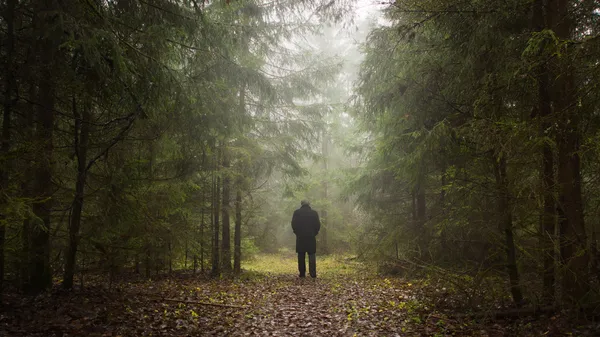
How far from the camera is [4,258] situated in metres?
5.36

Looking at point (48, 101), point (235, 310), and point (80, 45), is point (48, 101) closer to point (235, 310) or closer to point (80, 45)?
point (80, 45)

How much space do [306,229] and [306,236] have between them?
232 millimetres

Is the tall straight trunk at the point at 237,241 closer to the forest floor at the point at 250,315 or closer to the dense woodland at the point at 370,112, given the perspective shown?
the dense woodland at the point at 370,112

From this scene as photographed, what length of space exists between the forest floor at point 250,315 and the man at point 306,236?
2.62 metres

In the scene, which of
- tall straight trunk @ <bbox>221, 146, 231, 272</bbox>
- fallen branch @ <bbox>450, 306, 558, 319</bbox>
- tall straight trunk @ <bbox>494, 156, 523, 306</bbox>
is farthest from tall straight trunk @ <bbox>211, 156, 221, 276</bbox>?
tall straight trunk @ <bbox>494, 156, 523, 306</bbox>

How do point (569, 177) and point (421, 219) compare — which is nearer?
point (569, 177)

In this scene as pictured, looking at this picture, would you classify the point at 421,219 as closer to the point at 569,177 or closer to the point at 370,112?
the point at 370,112

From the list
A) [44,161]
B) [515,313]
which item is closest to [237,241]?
[44,161]

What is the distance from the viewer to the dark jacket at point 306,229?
11.3 m

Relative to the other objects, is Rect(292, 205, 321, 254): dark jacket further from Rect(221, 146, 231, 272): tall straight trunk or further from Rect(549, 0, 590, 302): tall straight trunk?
Rect(549, 0, 590, 302): tall straight trunk

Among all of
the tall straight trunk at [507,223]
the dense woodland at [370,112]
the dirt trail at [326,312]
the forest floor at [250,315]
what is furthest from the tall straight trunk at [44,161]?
the tall straight trunk at [507,223]

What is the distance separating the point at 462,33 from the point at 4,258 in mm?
8257

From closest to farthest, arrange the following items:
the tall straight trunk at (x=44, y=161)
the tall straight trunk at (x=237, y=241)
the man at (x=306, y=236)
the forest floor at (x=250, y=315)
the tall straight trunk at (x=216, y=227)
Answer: the forest floor at (x=250, y=315) → the tall straight trunk at (x=44, y=161) → the tall straight trunk at (x=216, y=227) → the man at (x=306, y=236) → the tall straight trunk at (x=237, y=241)

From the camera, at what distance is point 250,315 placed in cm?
643
